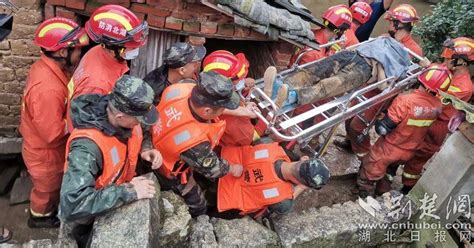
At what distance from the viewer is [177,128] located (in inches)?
141

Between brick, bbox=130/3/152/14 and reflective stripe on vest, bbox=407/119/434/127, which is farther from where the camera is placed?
reflective stripe on vest, bbox=407/119/434/127

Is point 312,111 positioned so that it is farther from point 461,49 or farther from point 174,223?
point 461,49

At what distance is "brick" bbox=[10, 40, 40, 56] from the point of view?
4586 mm

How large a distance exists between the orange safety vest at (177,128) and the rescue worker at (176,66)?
0.37 metres

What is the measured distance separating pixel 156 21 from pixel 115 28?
2.85 feet

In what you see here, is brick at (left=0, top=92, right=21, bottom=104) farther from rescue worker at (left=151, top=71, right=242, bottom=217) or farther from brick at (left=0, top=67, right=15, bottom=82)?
rescue worker at (left=151, top=71, right=242, bottom=217)

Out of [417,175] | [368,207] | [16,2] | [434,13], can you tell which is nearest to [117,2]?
[16,2]

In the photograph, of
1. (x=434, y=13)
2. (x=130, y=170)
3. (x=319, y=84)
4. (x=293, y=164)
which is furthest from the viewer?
(x=434, y=13)

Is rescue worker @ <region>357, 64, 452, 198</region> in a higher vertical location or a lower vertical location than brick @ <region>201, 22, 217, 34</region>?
lower

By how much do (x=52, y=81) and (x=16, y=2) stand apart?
1.12m

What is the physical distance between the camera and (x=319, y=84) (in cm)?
482

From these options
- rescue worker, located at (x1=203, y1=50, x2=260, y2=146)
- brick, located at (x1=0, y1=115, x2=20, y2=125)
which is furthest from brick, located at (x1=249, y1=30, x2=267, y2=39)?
brick, located at (x1=0, y1=115, x2=20, y2=125)

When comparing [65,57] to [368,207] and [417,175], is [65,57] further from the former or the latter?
[417,175]

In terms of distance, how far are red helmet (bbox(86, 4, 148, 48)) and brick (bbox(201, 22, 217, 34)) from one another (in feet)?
3.24
